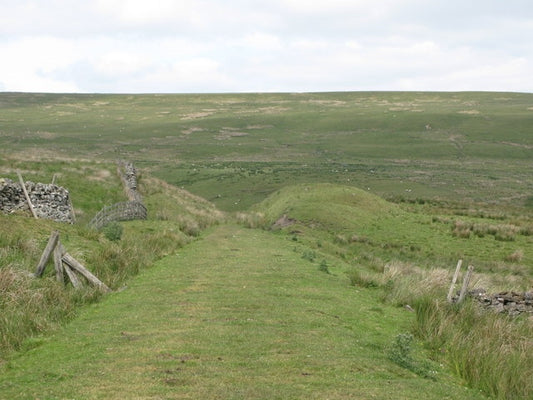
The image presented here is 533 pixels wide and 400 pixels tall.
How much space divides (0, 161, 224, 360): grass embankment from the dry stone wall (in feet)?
7.70

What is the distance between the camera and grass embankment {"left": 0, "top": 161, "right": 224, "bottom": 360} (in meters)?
13.4

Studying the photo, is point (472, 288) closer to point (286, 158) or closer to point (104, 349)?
point (104, 349)

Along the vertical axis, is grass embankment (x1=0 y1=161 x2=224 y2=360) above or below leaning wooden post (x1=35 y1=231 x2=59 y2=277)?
below

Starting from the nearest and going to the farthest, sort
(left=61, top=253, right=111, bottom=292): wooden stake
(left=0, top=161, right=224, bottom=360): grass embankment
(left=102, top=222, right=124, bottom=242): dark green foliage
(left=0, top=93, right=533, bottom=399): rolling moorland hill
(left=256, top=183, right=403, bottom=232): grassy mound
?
(left=0, top=93, right=533, bottom=399): rolling moorland hill → (left=0, top=161, right=224, bottom=360): grass embankment → (left=61, top=253, right=111, bottom=292): wooden stake → (left=102, top=222, right=124, bottom=242): dark green foliage → (left=256, top=183, right=403, bottom=232): grassy mound

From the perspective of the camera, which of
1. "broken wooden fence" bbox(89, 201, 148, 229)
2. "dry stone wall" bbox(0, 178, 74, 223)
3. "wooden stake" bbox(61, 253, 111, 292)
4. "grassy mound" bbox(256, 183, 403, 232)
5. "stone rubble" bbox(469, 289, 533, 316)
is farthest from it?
"grassy mound" bbox(256, 183, 403, 232)

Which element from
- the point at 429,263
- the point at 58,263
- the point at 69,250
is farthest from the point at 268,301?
the point at 429,263

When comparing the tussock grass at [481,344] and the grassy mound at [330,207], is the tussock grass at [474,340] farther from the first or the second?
the grassy mound at [330,207]

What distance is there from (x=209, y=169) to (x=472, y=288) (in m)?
72.8

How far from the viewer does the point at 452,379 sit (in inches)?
457

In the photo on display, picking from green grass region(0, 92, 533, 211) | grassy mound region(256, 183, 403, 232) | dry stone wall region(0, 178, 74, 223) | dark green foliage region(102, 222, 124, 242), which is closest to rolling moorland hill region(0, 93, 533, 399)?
grassy mound region(256, 183, 403, 232)

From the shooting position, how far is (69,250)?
1948 cm

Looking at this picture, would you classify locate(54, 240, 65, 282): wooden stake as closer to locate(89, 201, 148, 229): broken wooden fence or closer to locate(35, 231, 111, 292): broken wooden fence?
locate(35, 231, 111, 292): broken wooden fence

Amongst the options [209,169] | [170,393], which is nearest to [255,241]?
[170,393]

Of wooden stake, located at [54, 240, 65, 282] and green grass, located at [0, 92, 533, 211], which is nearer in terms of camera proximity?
wooden stake, located at [54, 240, 65, 282]
